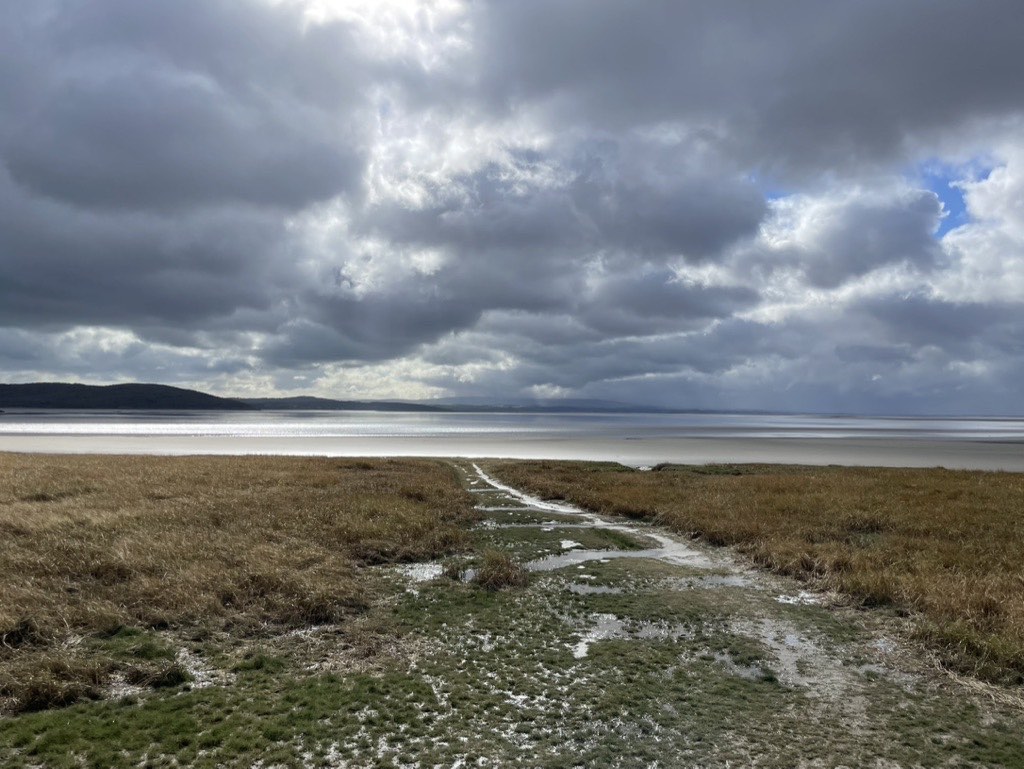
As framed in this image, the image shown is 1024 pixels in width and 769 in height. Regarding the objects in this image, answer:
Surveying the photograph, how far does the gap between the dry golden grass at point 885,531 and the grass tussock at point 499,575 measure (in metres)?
8.37

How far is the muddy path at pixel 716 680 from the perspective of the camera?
28.3ft

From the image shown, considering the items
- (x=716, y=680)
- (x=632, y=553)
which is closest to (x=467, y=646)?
(x=716, y=680)

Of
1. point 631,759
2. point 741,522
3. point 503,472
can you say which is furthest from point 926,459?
point 631,759

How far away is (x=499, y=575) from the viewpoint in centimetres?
1702

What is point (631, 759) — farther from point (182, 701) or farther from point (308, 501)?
point (308, 501)

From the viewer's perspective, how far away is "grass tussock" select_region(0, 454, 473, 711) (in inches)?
433

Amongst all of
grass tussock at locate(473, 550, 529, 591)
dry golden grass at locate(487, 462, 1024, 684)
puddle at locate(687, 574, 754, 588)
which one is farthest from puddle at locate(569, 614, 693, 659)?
dry golden grass at locate(487, 462, 1024, 684)

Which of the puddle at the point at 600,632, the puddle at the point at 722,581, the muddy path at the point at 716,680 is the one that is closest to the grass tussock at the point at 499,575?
the muddy path at the point at 716,680

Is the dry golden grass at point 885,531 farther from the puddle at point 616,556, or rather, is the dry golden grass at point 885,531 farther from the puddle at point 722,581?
the puddle at point 616,556

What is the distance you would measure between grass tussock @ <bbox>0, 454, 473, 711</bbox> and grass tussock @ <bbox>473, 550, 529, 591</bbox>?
3.17 meters

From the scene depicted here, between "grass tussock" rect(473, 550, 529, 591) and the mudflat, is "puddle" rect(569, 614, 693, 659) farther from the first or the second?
"grass tussock" rect(473, 550, 529, 591)

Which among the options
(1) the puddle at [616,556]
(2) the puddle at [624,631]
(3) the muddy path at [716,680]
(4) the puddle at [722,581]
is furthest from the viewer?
(1) the puddle at [616,556]

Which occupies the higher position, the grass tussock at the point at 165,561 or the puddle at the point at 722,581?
the grass tussock at the point at 165,561

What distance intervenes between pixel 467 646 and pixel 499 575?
462 cm
